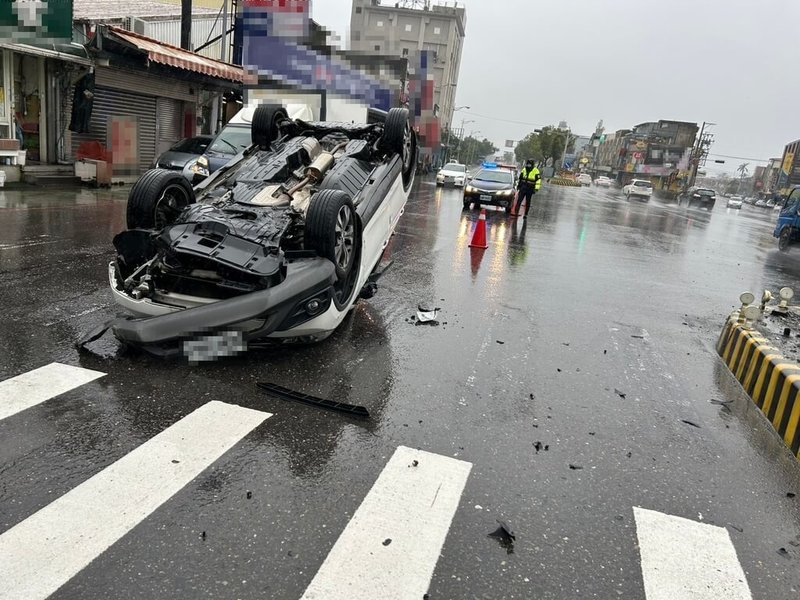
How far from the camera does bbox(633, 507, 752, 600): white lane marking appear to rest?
8.93ft

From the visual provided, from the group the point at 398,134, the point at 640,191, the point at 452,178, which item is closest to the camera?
the point at 398,134

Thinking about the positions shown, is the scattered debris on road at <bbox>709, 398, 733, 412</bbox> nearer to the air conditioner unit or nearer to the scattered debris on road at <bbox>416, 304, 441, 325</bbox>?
the scattered debris on road at <bbox>416, 304, 441, 325</bbox>

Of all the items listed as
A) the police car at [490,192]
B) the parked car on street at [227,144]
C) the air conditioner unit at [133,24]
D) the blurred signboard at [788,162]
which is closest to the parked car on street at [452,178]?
the police car at [490,192]

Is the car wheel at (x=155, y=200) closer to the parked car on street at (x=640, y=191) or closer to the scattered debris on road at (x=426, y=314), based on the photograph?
the scattered debris on road at (x=426, y=314)

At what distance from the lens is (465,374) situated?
201 inches

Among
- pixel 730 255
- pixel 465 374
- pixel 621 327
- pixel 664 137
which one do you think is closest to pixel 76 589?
pixel 465 374

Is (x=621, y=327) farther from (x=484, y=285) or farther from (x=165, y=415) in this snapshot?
(x=165, y=415)

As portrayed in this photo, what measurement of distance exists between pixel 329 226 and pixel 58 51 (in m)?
13.3

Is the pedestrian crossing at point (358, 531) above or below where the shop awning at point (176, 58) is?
below

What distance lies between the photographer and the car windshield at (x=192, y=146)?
49.9 ft

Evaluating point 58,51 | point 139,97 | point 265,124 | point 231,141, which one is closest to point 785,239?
point 231,141

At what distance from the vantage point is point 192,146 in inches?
610

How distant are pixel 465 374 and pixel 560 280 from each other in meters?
5.04

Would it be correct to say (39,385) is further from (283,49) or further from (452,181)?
(452,181)
